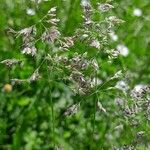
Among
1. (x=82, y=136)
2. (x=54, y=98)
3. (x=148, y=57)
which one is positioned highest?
(x=148, y=57)

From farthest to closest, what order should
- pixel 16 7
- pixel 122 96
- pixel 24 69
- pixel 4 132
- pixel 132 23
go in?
pixel 132 23 → pixel 16 7 → pixel 24 69 → pixel 4 132 → pixel 122 96

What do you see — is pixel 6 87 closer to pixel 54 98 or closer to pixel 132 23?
pixel 54 98

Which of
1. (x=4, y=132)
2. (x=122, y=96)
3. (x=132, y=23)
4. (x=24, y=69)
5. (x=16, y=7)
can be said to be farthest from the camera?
(x=132, y=23)

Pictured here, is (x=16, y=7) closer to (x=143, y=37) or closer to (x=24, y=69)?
(x=24, y=69)

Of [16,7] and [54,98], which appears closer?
[54,98]

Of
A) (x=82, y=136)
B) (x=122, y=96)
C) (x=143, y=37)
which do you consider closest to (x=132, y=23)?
(x=143, y=37)

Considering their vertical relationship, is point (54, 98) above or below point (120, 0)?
below
